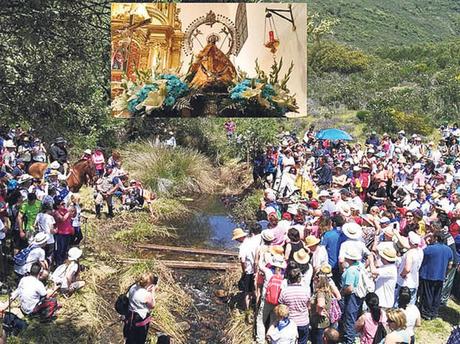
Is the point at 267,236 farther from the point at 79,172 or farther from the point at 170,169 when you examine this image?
the point at 170,169

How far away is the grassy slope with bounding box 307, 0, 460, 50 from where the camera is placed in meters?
68.0

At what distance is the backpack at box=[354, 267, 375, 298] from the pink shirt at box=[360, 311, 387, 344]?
892 millimetres

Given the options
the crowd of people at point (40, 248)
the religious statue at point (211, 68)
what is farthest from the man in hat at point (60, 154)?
the religious statue at point (211, 68)

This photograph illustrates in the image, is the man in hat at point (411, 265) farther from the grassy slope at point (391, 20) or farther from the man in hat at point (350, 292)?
the grassy slope at point (391, 20)

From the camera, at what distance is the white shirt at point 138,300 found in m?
5.79

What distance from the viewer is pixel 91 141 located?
16453 mm

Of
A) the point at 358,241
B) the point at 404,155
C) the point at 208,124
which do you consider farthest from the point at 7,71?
the point at 208,124

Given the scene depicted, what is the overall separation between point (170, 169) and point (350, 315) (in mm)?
10427

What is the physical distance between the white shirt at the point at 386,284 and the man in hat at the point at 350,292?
0.25 metres

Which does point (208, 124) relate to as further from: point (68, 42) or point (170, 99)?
point (68, 42)

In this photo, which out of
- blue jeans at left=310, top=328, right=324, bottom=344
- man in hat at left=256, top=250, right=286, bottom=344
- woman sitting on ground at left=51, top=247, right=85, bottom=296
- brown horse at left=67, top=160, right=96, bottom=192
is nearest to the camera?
man in hat at left=256, top=250, right=286, bottom=344

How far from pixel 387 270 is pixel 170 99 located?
811cm

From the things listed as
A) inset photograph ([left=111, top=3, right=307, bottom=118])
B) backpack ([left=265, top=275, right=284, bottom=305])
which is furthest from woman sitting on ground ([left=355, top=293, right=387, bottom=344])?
inset photograph ([left=111, top=3, right=307, bottom=118])

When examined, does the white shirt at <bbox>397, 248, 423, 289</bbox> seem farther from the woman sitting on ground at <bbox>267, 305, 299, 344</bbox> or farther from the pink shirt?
the woman sitting on ground at <bbox>267, 305, 299, 344</bbox>
